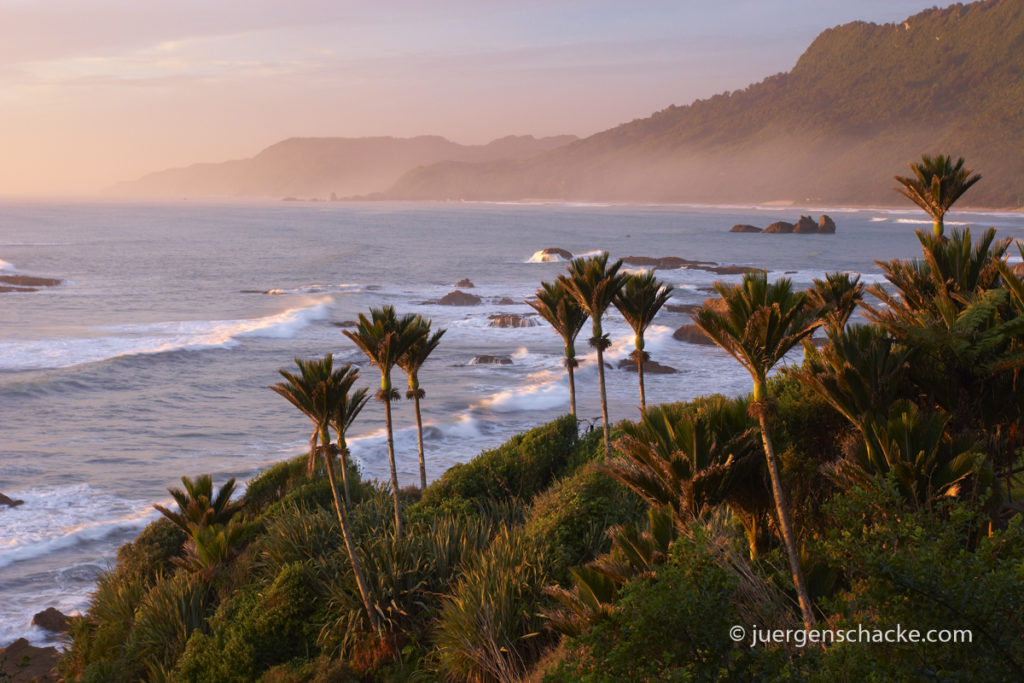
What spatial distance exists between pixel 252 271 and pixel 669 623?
80951mm

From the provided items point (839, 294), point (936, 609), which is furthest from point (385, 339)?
point (936, 609)

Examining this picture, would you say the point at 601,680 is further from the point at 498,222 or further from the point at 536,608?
the point at 498,222

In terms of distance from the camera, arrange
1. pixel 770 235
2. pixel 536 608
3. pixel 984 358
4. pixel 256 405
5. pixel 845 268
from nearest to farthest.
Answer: pixel 984 358 < pixel 536 608 < pixel 256 405 < pixel 845 268 < pixel 770 235

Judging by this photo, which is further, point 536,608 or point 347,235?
point 347,235

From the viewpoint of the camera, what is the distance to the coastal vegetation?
21.6ft

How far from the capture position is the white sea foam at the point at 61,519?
2027cm

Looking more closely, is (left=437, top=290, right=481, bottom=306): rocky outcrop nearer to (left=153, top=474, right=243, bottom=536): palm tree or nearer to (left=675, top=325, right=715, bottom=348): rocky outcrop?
(left=675, top=325, right=715, bottom=348): rocky outcrop

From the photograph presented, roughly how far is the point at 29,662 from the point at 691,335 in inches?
1418

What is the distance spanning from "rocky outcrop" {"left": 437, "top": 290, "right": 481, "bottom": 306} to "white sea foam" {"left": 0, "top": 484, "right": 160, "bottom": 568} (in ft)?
121

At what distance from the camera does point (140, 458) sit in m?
26.9

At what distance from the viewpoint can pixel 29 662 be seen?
599 inches

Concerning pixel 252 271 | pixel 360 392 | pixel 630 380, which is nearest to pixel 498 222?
pixel 252 271

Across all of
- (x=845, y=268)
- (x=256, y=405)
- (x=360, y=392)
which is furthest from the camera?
(x=845, y=268)

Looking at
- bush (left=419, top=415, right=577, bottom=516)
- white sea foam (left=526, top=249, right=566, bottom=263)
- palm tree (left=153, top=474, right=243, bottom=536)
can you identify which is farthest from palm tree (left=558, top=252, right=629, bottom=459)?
white sea foam (left=526, top=249, right=566, bottom=263)
